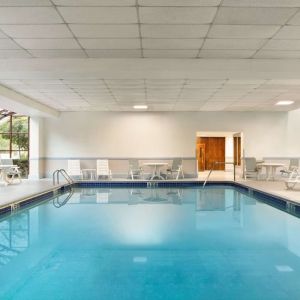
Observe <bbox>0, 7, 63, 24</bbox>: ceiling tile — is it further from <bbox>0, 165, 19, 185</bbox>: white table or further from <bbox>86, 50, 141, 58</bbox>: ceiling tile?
<bbox>0, 165, 19, 185</bbox>: white table

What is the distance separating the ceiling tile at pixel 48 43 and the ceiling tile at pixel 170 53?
1144 millimetres

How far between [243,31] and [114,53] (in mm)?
2061

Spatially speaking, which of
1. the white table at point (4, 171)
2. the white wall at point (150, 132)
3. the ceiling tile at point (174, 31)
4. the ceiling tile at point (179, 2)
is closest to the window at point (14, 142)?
the white wall at point (150, 132)

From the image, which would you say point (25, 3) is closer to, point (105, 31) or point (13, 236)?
point (105, 31)

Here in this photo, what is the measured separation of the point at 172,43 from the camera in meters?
4.74

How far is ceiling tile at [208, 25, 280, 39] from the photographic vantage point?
4.13m

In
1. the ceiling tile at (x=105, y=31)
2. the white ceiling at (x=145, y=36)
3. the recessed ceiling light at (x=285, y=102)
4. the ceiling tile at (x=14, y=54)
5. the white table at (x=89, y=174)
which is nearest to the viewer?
the white ceiling at (x=145, y=36)

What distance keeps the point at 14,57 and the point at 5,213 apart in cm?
271

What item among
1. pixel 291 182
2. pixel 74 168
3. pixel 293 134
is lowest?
pixel 291 182

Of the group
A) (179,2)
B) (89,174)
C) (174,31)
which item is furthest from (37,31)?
(89,174)

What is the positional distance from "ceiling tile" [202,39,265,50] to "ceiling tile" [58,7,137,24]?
134 cm

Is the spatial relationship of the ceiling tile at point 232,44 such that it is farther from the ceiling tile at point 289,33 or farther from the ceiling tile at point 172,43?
the ceiling tile at point 289,33

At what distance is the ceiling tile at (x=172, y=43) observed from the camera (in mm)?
4613

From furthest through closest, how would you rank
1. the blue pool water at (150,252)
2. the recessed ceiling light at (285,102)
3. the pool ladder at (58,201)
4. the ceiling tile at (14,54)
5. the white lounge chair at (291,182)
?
the recessed ceiling light at (285,102) → the white lounge chair at (291,182) → the pool ladder at (58,201) → the ceiling tile at (14,54) → the blue pool water at (150,252)
